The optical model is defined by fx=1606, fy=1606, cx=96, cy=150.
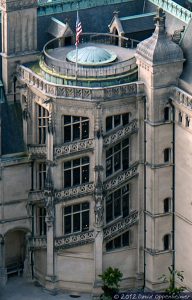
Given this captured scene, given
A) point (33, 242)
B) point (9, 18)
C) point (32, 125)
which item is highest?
point (9, 18)

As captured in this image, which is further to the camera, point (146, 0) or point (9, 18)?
point (146, 0)

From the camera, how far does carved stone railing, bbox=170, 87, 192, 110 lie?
438 feet

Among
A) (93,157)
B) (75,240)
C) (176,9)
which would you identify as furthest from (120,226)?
(176,9)

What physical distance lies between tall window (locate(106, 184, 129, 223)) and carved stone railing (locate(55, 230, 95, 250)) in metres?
2.07

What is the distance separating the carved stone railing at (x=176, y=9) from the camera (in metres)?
144

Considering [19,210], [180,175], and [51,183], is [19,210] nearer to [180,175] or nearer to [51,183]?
[51,183]

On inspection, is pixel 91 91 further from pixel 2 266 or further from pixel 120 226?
pixel 2 266

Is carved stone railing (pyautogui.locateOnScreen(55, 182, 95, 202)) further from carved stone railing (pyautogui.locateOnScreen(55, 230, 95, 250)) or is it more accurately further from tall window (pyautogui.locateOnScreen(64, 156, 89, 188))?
carved stone railing (pyautogui.locateOnScreen(55, 230, 95, 250))

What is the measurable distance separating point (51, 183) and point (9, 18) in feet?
48.7

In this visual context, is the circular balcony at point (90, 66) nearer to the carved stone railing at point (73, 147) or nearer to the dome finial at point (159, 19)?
the dome finial at point (159, 19)

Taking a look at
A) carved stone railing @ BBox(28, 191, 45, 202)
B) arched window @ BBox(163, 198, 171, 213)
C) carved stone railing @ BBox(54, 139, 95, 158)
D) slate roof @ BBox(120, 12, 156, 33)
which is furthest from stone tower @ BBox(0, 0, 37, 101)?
arched window @ BBox(163, 198, 171, 213)

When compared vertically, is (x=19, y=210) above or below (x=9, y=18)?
below

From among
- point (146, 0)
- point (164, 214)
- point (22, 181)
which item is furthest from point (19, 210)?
point (146, 0)

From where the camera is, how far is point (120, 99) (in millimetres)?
135625
